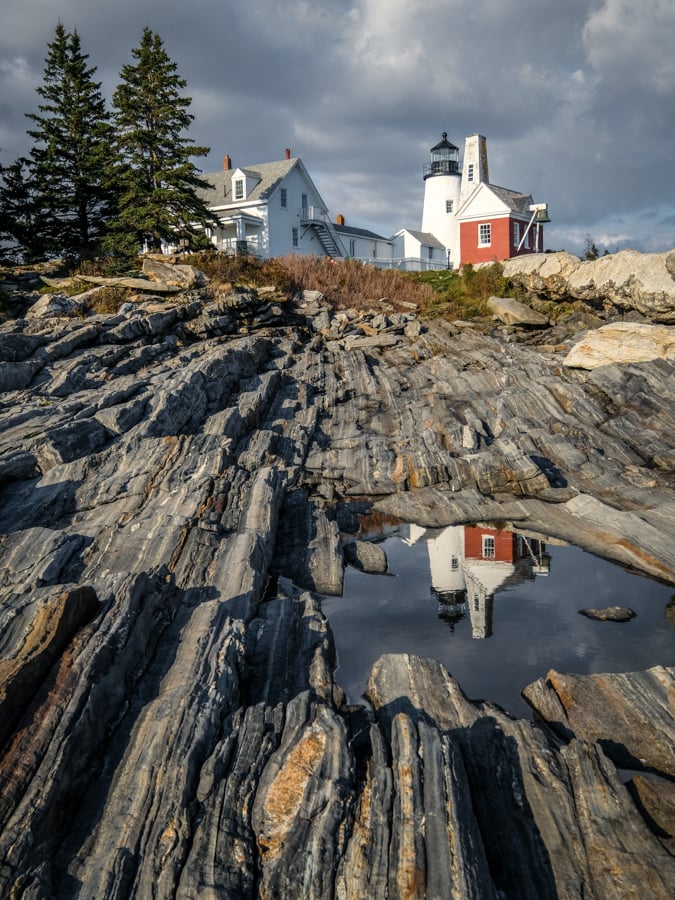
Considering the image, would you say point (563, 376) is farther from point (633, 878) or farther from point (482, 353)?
point (633, 878)

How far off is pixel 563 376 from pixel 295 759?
21733 millimetres

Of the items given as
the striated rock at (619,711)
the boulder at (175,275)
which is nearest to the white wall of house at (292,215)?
the boulder at (175,275)

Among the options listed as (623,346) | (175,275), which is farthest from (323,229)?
(623,346)

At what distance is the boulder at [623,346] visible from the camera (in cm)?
2527

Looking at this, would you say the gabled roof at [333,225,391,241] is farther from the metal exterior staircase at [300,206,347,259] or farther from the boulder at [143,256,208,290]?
the boulder at [143,256,208,290]

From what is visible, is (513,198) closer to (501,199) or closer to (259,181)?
(501,199)

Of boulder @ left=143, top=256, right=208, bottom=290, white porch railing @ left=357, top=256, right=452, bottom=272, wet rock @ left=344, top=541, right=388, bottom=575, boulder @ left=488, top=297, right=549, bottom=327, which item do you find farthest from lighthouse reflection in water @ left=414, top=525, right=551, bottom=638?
white porch railing @ left=357, top=256, right=452, bottom=272

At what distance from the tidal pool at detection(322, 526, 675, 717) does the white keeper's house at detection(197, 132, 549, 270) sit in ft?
105

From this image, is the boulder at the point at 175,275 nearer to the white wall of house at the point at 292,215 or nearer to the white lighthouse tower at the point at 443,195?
the white wall of house at the point at 292,215

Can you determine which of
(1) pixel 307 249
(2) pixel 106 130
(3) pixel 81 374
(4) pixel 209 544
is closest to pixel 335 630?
(4) pixel 209 544

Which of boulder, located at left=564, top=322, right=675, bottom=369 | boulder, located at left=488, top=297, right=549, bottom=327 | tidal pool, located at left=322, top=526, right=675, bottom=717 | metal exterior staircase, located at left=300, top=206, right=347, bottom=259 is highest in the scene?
metal exterior staircase, located at left=300, top=206, right=347, bottom=259

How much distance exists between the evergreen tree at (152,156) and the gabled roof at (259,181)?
996cm

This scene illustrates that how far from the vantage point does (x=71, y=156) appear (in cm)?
3781

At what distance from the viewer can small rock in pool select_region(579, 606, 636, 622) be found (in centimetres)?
1201
